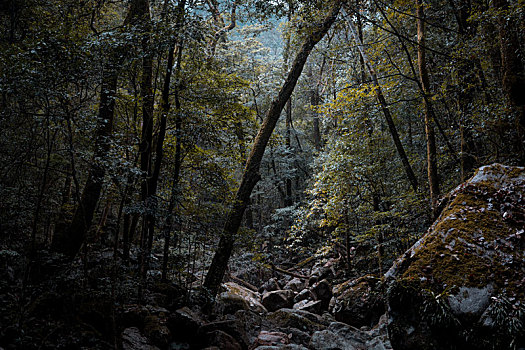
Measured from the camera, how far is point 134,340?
4.19m

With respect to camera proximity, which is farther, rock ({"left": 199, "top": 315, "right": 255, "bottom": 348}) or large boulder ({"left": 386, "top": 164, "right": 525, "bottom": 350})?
rock ({"left": 199, "top": 315, "right": 255, "bottom": 348})

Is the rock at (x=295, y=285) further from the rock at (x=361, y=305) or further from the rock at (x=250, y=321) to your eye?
the rock at (x=250, y=321)

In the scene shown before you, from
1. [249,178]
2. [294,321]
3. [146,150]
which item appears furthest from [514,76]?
[146,150]

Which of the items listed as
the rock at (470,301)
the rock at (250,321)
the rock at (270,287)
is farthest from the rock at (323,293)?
the rock at (470,301)

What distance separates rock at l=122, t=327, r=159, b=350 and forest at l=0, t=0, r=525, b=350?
0.09 ft

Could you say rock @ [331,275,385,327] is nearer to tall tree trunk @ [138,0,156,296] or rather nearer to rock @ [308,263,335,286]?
rock @ [308,263,335,286]

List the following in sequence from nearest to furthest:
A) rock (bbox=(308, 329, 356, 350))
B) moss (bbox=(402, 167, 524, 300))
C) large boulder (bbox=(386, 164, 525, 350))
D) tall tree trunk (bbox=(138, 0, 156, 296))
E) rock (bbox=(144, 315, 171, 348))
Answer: large boulder (bbox=(386, 164, 525, 350)) < moss (bbox=(402, 167, 524, 300)) < rock (bbox=(144, 315, 171, 348)) < tall tree trunk (bbox=(138, 0, 156, 296)) < rock (bbox=(308, 329, 356, 350))

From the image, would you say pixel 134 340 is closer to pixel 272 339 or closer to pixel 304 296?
pixel 272 339

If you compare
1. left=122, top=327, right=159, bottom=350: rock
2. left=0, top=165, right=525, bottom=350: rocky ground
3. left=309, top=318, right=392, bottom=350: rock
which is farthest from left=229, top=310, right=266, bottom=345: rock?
left=122, top=327, right=159, bottom=350: rock

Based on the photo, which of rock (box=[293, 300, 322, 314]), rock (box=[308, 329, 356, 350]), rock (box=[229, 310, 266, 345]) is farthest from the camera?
rock (box=[293, 300, 322, 314])

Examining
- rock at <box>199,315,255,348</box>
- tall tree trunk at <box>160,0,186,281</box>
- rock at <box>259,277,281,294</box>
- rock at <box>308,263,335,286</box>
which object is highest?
tall tree trunk at <box>160,0,186,281</box>

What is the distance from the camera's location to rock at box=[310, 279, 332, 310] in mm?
9221

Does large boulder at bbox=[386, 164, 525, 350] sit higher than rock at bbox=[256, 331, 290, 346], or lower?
higher

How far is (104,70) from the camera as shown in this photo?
4.78 meters
